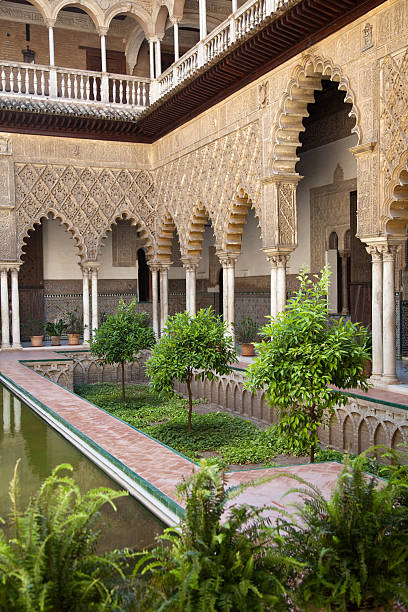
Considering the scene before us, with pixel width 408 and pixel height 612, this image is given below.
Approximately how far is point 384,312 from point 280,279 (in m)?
2.73

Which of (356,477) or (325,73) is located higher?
(325,73)

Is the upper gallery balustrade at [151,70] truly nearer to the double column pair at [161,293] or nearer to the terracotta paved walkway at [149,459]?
the double column pair at [161,293]

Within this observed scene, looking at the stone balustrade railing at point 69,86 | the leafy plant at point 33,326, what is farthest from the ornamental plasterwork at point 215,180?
the leafy plant at point 33,326

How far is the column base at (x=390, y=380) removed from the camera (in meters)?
8.16

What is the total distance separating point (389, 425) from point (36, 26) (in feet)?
48.9

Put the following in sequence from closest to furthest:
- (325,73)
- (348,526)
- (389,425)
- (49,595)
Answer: (49,595) < (348,526) < (389,425) < (325,73)

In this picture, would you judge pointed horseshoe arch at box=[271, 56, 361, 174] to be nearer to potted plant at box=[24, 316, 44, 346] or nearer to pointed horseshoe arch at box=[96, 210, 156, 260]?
pointed horseshoe arch at box=[96, 210, 156, 260]

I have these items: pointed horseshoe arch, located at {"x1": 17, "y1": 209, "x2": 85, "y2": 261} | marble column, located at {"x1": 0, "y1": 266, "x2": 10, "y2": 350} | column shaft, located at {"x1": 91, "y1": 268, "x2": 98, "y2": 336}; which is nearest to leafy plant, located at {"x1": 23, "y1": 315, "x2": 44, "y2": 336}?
column shaft, located at {"x1": 91, "y1": 268, "x2": 98, "y2": 336}

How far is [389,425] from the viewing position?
7.01 metres

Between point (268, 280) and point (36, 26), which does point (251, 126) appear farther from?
point (36, 26)

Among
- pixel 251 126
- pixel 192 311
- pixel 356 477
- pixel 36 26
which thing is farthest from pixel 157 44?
pixel 356 477

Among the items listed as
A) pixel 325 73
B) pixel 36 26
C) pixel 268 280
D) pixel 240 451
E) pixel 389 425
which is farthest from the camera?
pixel 36 26

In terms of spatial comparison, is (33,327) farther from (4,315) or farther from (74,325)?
(4,315)

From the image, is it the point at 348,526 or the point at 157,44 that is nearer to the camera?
the point at 348,526
